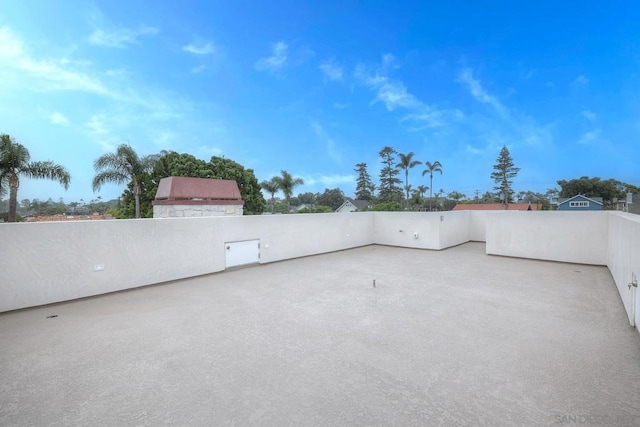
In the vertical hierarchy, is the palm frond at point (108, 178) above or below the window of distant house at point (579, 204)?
above

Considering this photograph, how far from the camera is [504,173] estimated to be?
35.5 metres

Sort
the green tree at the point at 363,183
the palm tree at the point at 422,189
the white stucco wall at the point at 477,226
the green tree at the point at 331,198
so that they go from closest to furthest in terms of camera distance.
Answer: the white stucco wall at the point at 477,226 → the palm tree at the point at 422,189 → the green tree at the point at 363,183 → the green tree at the point at 331,198

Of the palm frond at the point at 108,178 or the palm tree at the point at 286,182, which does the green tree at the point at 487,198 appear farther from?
the palm frond at the point at 108,178

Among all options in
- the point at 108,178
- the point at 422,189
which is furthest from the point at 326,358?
the point at 422,189

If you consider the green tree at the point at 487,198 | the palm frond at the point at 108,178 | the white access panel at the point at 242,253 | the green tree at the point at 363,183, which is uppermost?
the green tree at the point at 363,183

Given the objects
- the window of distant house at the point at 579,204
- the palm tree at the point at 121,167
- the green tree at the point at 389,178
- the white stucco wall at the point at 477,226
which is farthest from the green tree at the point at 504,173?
the palm tree at the point at 121,167

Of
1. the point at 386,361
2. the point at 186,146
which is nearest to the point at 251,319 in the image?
the point at 386,361

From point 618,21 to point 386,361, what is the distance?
1744 cm

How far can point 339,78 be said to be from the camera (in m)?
21.9

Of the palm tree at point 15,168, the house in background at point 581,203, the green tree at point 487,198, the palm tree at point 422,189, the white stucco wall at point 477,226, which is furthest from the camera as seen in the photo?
the green tree at point 487,198

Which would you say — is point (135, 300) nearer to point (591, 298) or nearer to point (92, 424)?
point (92, 424)

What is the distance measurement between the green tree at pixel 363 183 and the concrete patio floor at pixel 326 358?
Result: 130 ft

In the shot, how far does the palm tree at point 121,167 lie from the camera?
49.6ft

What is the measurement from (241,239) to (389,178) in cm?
3442
